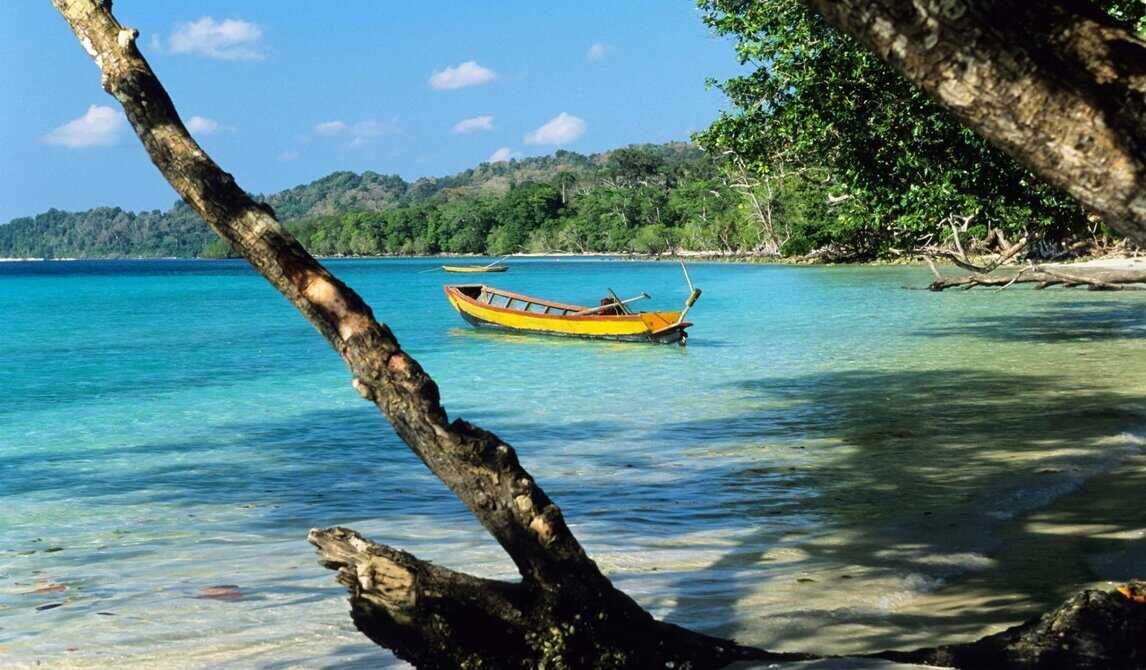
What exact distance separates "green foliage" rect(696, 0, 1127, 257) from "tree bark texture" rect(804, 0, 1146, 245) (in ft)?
34.9

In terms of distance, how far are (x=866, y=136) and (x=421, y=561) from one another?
1226cm

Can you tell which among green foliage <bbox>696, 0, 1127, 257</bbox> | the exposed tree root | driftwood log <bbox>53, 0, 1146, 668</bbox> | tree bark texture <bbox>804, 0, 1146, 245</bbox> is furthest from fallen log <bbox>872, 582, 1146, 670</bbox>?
green foliage <bbox>696, 0, 1127, 257</bbox>

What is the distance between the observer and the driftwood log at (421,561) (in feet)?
12.2

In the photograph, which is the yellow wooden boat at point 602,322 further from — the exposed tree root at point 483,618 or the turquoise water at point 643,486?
the exposed tree root at point 483,618

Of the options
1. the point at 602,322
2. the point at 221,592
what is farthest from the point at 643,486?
the point at 602,322

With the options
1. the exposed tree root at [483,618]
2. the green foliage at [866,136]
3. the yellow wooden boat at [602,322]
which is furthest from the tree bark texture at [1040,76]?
the yellow wooden boat at [602,322]

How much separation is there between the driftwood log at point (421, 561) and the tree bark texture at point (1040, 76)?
176 cm

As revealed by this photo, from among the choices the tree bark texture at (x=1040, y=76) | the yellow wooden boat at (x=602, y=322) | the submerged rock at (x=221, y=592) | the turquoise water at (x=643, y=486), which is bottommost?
the turquoise water at (x=643, y=486)

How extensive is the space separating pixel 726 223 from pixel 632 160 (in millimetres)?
61390

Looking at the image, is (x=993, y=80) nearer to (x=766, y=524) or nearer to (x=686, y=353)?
(x=766, y=524)

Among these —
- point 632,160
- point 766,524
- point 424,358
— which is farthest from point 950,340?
point 632,160

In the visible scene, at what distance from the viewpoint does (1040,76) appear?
2623 mm

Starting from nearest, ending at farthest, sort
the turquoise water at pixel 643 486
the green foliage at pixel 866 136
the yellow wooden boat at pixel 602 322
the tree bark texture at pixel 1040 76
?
the tree bark texture at pixel 1040 76
the turquoise water at pixel 643 486
the green foliage at pixel 866 136
the yellow wooden boat at pixel 602 322

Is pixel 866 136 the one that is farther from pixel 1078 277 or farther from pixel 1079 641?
pixel 1079 641
